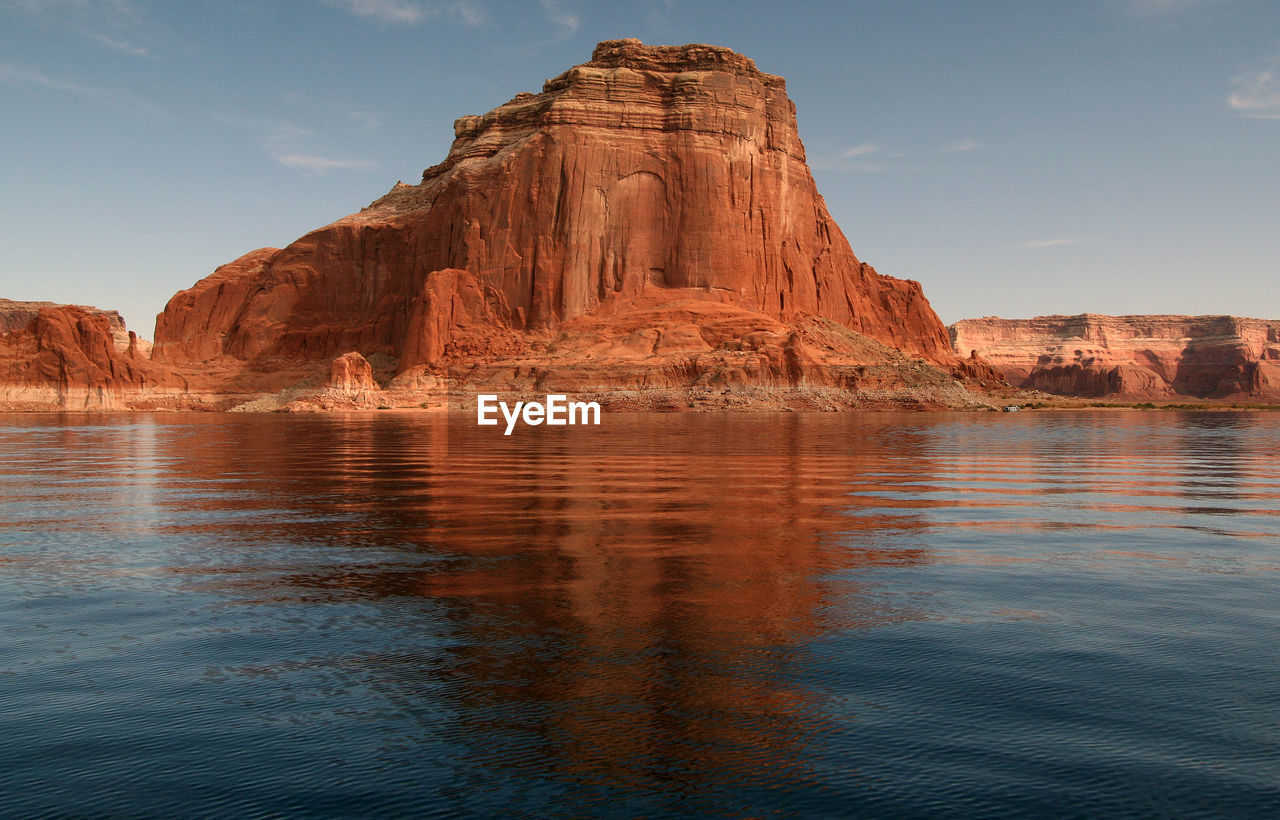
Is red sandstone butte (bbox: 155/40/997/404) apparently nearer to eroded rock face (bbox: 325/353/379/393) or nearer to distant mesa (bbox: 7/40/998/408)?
distant mesa (bbox: 7/40/998/408)

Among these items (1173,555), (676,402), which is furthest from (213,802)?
(676,402)

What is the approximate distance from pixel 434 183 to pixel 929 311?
6280 cm

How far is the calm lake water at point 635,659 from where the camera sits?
4684mm

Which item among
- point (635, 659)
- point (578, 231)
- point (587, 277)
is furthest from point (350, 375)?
point (635, 659)

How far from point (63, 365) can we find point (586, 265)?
4469cm

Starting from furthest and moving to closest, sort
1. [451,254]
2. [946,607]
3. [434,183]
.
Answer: [434,183] → [451,254] → [946,607]

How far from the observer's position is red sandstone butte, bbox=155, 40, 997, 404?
265 ft

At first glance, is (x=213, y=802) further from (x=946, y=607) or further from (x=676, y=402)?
(x=676, y=402)

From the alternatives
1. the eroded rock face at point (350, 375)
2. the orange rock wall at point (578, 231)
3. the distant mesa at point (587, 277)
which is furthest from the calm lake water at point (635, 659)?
the orange rock wall at point (578, 231)

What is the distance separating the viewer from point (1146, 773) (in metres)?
4.80

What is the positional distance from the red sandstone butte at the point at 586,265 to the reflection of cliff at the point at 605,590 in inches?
2312

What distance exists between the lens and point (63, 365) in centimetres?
7688

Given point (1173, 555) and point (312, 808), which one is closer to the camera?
point (312, 808)

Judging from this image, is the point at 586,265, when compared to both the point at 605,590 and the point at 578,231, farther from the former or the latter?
the point at 605,590
